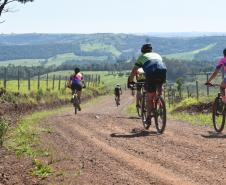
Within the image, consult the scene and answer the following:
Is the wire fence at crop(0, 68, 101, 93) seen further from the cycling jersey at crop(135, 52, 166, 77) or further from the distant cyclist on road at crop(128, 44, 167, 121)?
the cycling jersey at crop(135, 52, 166, 77)

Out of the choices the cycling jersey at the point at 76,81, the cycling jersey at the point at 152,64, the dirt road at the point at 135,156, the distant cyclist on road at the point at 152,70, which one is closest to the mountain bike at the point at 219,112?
the dirt road at the point at 135,156

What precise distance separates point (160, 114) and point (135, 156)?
153 inches

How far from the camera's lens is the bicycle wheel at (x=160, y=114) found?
13.1m

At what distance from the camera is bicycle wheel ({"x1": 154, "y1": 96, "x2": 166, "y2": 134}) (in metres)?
13.1

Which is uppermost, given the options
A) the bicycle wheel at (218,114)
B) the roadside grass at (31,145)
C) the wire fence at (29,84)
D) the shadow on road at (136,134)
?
the bicycle wheel at (218,114)

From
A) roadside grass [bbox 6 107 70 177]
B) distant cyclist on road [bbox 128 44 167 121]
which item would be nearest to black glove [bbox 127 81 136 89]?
distant cyclist on road [bbox 128 44 167 121]

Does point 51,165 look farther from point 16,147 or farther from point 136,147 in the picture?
point 16,147

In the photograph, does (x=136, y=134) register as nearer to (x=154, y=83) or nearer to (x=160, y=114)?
(x=160, y=114)

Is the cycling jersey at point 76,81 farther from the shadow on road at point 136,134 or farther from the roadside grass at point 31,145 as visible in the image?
the shadow on road at point 136,134

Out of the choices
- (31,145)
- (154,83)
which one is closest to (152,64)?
(154,83)

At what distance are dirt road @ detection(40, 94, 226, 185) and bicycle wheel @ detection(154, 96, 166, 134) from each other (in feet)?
0.89

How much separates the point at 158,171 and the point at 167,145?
9.38 ft

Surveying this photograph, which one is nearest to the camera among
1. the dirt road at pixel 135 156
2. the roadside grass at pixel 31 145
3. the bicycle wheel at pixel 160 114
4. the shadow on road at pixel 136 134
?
the dirt road at pixel 135 156

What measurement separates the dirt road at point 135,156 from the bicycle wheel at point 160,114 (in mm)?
270
